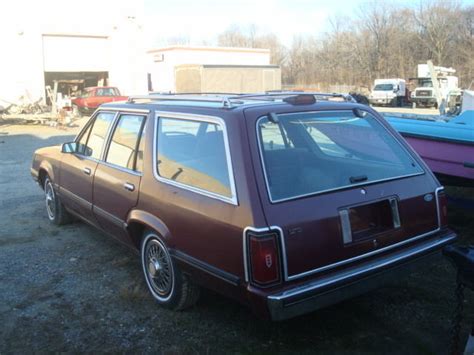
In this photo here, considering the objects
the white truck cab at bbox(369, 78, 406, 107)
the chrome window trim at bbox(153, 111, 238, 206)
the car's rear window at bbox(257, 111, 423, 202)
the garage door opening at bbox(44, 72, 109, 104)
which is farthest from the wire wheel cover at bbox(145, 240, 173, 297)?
the white truck cab at bbox(369, 78, 406, 107)

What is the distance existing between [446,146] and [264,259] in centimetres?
375

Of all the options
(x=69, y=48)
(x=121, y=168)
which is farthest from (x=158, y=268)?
(x=69, y=48)

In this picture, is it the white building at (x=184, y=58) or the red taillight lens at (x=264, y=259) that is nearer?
the red taillight lens at (x=264, y=259)

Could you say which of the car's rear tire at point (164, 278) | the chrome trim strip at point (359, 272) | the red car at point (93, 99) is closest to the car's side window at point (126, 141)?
the car's rear tire at point (164, 278)

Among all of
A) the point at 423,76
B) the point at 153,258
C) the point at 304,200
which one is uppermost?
the point at 423,76

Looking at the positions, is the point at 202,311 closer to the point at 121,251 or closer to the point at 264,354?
the point at 264,354

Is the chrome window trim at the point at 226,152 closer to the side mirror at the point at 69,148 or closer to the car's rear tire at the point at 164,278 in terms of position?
the car's rear tire at the point at 164,278

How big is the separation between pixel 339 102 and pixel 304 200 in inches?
44.7

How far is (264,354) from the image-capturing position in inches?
132

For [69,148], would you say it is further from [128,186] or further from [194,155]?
[194,155]

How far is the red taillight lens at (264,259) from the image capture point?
2.93 meters

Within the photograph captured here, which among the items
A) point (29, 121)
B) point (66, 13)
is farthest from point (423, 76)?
point (29, 121)

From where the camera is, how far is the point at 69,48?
33375mm

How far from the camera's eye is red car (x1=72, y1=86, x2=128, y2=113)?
2881cm
